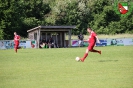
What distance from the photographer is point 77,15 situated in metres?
88.1

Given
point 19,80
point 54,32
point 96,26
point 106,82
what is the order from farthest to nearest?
point 96,26, point 54,32, point 19,80, point 106,82

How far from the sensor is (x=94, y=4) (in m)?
91.6

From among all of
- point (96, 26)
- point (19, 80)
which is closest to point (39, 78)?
point (19, 80)

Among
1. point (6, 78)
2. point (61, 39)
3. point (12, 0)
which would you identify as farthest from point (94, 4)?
point (6, 78)

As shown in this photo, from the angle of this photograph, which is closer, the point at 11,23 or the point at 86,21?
the point at 11,23

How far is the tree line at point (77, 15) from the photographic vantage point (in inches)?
3317

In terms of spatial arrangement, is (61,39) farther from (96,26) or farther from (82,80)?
(82,80)

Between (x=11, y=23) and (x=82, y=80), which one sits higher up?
(x=11, y=23)

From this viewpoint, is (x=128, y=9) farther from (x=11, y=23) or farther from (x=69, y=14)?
(x=11, y=23)

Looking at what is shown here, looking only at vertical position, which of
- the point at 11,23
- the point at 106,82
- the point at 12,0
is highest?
the point at 12,0

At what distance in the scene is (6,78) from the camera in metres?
13.3

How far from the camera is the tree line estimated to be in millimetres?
84250

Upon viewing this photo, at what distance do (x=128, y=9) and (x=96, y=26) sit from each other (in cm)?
855

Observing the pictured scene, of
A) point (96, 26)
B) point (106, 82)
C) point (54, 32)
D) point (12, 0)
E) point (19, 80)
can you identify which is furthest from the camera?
point (96, 26)
